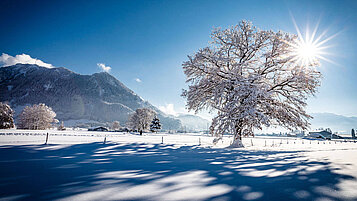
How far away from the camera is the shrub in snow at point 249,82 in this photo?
1605 centimetres

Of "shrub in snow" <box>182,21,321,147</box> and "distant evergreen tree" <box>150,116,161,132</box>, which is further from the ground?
"shrub in snow" <box>182,21,321,147</box>

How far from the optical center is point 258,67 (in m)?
19.3

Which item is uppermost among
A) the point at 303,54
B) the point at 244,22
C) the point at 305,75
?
the point at 244,22

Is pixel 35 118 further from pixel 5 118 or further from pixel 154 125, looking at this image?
pixel 154 125

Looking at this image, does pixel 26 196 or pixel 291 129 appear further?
pixel 291 129

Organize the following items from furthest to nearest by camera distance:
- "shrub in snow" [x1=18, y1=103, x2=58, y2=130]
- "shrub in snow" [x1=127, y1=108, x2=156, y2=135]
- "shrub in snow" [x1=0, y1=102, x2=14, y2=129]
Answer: "shrub in snow" [x1=127, y1=108, x2=156, y2=135]
"shrub in snow" [x1=18, y1=103, x2=58, y2=130]
"shrub in snow" [x1=0, y1=102, x2=14, y2=129]

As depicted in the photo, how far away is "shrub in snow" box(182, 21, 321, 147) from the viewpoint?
52.6ft

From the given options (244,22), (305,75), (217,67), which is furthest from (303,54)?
(217,67)

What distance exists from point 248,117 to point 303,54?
32.4ft

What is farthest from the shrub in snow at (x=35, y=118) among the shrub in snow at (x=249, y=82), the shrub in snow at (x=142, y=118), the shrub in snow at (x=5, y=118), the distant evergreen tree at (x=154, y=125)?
the shrub in snow at (x=249, y=82)

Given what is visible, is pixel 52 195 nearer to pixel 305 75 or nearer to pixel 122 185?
pixel 122 185

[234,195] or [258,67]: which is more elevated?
[258,67]

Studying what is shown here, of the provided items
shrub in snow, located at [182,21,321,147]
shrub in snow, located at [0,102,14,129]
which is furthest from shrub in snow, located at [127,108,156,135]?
shrub in snow, located at [182,21,321,147]

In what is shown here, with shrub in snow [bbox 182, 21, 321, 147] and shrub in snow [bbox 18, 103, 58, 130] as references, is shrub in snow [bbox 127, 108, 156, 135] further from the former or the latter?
shrub in snow [bbox 182, 21, 321, 147]
